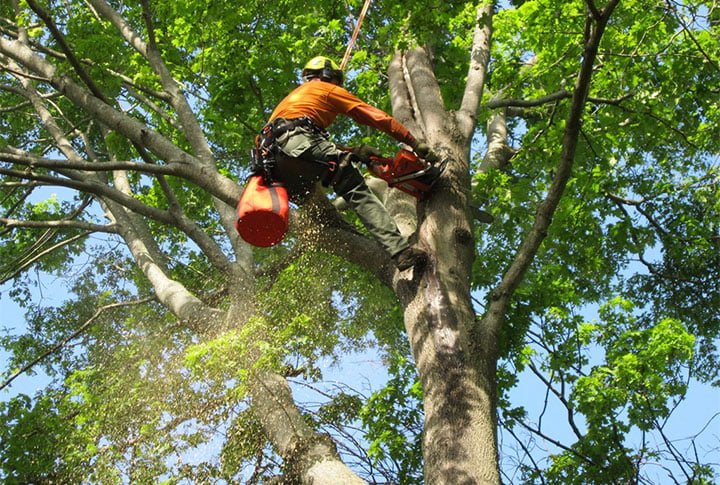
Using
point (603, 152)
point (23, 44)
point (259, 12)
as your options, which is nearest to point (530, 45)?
point (603, 152)

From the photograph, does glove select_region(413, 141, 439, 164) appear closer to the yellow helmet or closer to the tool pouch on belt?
the tool pouch on belt

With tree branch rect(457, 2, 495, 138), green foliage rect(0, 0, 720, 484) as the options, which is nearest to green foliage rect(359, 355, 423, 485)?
green foliage rect(0, 0, 720, 484)

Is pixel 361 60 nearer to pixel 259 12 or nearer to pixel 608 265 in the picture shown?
pixel 259 12

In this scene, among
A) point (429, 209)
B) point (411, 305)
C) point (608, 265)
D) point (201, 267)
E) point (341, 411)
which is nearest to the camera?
point (411, 305)

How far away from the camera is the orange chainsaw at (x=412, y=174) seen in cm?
546

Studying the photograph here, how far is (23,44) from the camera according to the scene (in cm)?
787

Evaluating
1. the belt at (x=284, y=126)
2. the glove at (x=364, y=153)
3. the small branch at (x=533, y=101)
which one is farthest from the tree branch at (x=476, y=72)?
the belt at (x=284, y=126)

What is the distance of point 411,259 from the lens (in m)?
5.03

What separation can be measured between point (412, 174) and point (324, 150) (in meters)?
0.62

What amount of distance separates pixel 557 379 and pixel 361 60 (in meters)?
3.81

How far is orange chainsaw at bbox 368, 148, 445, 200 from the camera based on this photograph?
5461 mm

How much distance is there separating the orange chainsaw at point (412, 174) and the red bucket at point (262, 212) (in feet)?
2.37

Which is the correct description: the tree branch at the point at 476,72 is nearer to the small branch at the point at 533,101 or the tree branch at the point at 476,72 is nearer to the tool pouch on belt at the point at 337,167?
the small branch at the point at 533,101

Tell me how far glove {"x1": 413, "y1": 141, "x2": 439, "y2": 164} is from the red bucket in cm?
94
